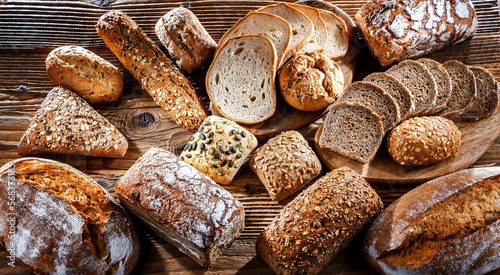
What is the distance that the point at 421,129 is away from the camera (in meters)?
2.70

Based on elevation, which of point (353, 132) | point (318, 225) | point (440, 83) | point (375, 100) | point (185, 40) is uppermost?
point (185, 40)

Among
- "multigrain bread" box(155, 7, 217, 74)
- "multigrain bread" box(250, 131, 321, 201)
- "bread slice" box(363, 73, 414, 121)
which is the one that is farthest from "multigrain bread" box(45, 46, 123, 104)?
"bread slice" box(363, 73, 414, 121)

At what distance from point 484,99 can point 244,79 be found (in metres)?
1.93

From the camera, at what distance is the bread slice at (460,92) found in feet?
9.57

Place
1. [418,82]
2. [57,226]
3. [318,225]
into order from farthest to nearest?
[418,82] → [318,225] → [57,226]

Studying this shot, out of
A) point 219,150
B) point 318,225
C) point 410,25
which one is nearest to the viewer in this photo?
point 318,225

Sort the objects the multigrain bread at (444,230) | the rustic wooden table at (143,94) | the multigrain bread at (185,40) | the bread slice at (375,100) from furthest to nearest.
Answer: the multigrain bread at (185,40), the bread slice at (375,100), the rustic wooden table at (143,94), the multigrain bread at (444,230)

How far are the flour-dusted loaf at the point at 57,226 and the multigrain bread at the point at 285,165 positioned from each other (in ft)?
3.39

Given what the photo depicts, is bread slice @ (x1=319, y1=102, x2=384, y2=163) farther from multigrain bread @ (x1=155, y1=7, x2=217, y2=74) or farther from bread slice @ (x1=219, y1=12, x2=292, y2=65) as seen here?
multigrain bread @ (x1=155, y1=7, x2=217, y2=74)

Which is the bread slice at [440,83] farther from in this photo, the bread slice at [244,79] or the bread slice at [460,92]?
the bread slice at [244,79]

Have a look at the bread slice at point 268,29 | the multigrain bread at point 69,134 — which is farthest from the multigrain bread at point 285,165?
the multigrain bread at point 69,134

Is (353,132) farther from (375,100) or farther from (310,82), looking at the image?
(310,82)

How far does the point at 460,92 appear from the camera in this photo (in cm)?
298

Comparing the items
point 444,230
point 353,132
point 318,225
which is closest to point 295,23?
point 353,132
